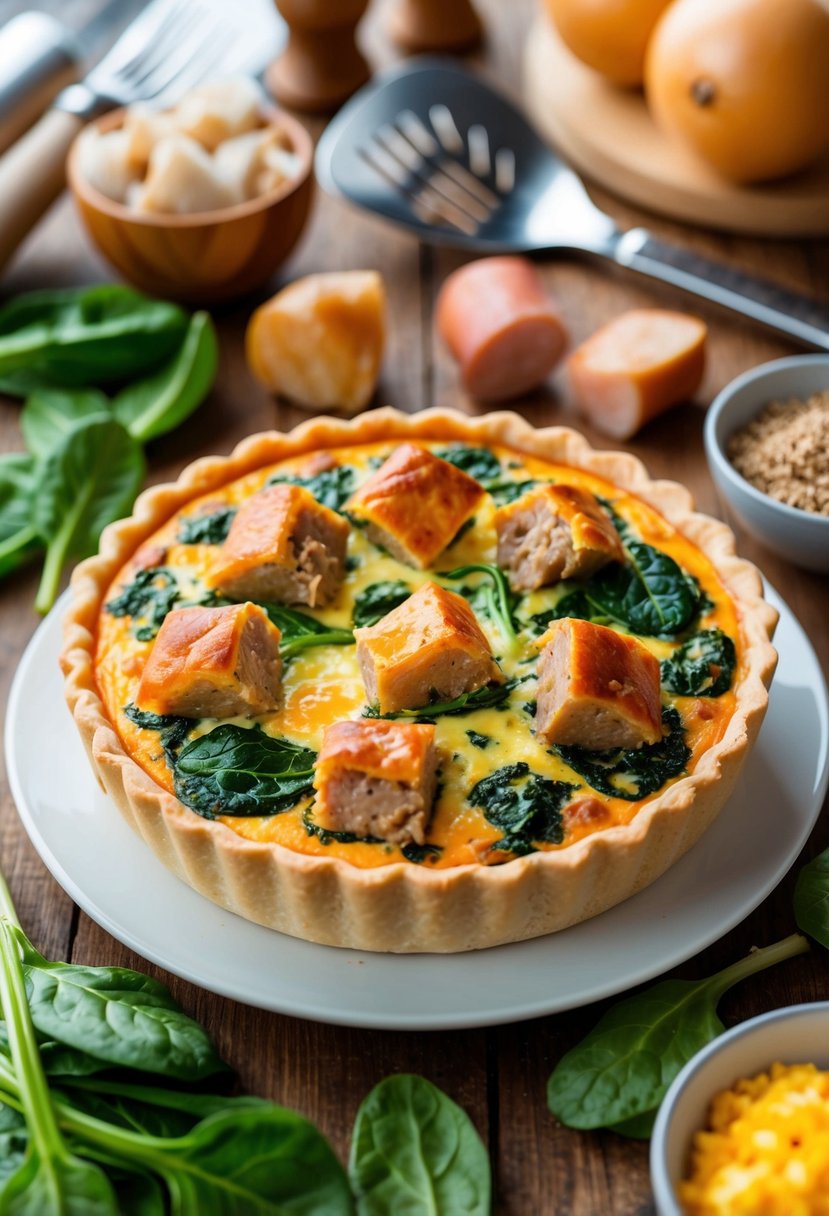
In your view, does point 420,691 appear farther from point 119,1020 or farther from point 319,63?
point 319,63

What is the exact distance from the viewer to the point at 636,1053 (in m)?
2.66

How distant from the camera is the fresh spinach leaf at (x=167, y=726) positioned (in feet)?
9.84

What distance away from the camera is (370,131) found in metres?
5.24

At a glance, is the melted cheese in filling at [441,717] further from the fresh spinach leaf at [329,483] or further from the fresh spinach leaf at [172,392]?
the fresh spinach leaf at [172,392]

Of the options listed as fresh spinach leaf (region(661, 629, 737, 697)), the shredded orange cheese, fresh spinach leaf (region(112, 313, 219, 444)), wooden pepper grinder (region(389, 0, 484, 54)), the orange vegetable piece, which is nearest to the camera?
the shredded orange cheese

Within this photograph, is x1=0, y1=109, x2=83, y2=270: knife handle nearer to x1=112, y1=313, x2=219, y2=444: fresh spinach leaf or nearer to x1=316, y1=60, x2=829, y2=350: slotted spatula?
x1=112, y1=313, x2=219, y2=444: fresh spinach leaf

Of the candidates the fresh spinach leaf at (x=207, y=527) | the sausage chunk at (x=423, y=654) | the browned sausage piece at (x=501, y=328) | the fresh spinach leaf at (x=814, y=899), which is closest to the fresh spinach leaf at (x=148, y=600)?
the fresh spinach leaf at (x=207, y=527)

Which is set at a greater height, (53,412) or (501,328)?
(53,412)

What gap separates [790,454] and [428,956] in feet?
6.47

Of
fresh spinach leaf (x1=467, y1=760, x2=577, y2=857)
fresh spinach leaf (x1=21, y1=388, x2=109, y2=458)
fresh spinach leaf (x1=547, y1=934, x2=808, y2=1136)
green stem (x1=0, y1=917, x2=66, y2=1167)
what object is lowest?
fresh spinach leaf (x1=547, y1=934, x2=808, y2=1136)

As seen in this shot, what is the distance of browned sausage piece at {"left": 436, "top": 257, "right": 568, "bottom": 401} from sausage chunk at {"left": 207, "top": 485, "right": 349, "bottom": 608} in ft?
4.58

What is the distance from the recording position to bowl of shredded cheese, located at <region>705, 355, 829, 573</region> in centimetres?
378

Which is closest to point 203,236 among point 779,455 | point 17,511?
point 17,511

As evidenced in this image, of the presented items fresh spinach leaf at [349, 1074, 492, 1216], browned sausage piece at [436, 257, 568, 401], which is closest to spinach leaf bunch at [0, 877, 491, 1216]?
fresh spinach leaf at [349, 1074, 492, 1216]
